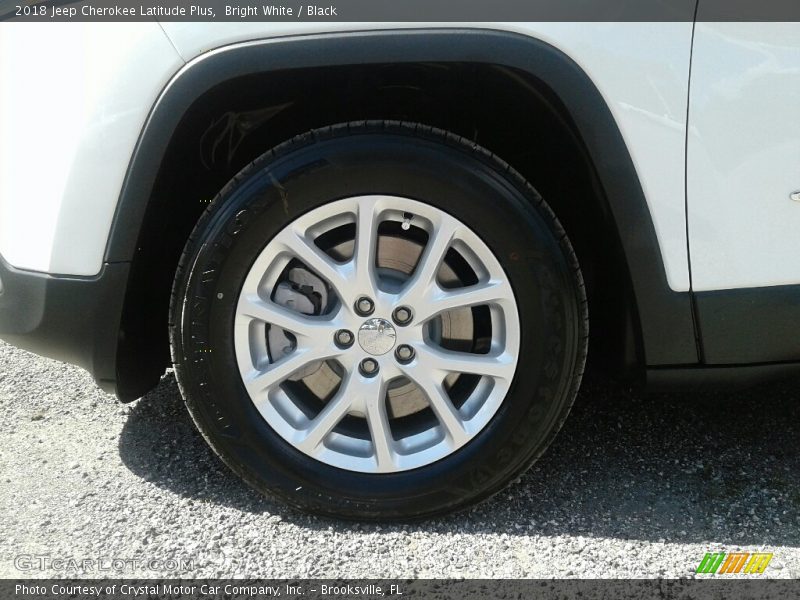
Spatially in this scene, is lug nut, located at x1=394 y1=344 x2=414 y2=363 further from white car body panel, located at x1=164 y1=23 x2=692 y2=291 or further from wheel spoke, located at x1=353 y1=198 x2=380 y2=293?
white car body panel, located at x1=164 y1=23 x2=692 y2=291

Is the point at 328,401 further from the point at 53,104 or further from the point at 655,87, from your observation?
the point at 655,87

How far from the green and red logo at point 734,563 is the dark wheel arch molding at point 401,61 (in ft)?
2.54

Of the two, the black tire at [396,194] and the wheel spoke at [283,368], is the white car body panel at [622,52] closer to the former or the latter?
the black tire at [396,194]

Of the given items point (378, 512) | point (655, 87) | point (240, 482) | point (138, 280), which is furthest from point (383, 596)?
point (655, 87)

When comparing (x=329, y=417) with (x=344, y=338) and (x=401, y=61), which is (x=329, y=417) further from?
(x=401, y=61)

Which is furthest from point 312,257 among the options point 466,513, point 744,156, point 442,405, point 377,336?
point 744,156

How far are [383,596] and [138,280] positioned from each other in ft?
3.01

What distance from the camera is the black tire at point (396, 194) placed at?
5.85ft

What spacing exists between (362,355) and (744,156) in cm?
96

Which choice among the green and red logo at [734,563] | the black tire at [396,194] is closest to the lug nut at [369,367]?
the black tire at [396,194]

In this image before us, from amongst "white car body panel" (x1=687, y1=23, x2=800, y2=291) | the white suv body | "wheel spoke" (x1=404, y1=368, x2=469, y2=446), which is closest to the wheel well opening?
the white suv body

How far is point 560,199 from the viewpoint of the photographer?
2.02 metres

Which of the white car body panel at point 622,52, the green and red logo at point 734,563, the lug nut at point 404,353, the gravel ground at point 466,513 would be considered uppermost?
the white car body panel at point 622,52

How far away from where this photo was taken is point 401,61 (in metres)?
1.67
